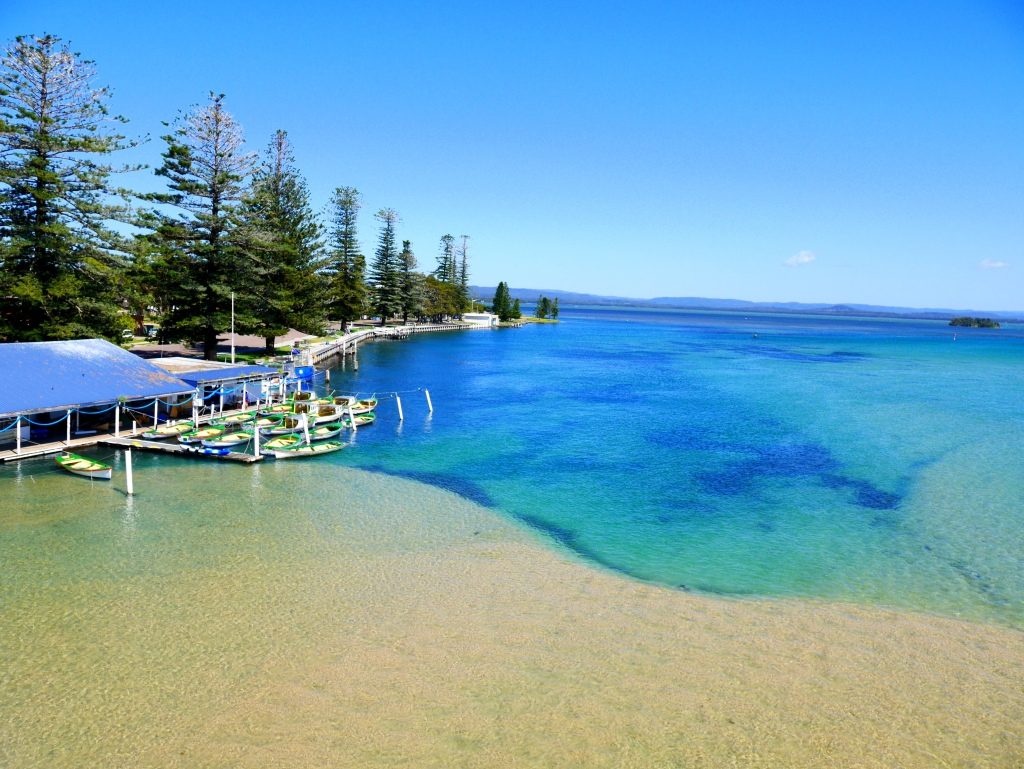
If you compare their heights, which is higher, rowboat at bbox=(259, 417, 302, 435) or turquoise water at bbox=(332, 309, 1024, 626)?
rowboat at bbox=(259, 417, 302, 435)

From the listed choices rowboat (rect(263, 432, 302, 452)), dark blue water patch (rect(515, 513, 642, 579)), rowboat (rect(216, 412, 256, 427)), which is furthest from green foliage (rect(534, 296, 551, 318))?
dark blue water patch (rect(515, 513, 642, 579))

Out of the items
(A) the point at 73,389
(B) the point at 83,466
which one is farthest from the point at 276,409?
(B) the point at 83,466

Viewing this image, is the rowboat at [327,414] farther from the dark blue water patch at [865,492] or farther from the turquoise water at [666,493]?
the dark blue water patch at [865,492]

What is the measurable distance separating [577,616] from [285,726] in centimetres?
580

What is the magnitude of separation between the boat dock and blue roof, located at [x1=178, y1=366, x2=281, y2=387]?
13.4 feet

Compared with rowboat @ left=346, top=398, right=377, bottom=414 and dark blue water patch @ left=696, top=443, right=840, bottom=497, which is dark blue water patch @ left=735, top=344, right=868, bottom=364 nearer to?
dark blue water patch @ left=696, top=443, right=840, bottom=497

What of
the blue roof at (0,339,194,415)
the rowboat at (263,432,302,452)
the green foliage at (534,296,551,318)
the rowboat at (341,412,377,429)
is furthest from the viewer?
the green foliage at (534,296,551,318)

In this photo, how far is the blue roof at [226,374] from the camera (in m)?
28.2

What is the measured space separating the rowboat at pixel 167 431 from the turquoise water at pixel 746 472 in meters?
6.75

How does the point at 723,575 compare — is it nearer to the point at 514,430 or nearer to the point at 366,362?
the point at 514,430

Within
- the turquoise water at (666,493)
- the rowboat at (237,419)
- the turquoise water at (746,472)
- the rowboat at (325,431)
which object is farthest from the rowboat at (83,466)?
the turquoise water at (746,472)

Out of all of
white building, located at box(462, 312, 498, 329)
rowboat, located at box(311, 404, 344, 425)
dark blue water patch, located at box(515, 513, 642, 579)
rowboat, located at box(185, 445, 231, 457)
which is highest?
white building, located at box(462, 312, 498, 329)

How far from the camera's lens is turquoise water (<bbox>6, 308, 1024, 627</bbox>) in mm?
15539

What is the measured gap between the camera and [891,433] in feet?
110
